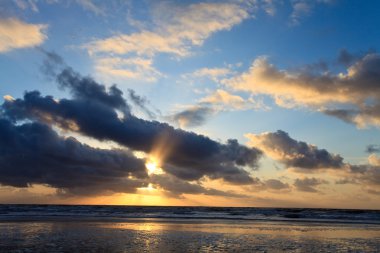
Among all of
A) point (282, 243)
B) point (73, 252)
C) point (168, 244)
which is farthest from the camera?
point (282, 243)

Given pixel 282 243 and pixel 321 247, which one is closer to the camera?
pixel 321 247

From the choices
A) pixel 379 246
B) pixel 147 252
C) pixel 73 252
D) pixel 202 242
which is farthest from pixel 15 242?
pixel 379 246

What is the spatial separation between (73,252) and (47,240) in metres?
6.99

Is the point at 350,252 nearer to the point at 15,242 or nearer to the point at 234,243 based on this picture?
the point at 234,243

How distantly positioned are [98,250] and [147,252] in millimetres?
3207

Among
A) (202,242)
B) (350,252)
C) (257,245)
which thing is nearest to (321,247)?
(350,252)

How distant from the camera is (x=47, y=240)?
2761 cm

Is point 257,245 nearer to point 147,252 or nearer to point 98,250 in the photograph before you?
point 147,252

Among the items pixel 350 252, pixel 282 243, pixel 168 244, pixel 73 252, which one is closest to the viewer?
pixel 73 252

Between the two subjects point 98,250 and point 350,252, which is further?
point 350,252

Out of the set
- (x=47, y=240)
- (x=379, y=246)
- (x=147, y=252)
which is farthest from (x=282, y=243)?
(x=47, y=240)

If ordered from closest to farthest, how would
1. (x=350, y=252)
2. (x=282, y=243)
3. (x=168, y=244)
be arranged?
(x=350, y=252) < (x=168, y=244) < (x=282, y=243)

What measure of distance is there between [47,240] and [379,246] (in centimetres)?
2548

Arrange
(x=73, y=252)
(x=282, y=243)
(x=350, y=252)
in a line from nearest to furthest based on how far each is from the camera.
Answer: (x=73, y=252) < (x=350, y=252) < (x=282, y=243)
